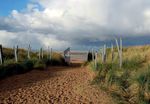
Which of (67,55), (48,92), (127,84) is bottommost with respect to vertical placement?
(48,92)

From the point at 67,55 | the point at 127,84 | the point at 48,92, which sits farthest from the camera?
the point at 67,55

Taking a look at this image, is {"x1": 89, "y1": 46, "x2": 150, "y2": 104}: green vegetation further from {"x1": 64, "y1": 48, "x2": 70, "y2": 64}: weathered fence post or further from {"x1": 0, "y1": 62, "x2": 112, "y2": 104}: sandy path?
{"x1": 64, "y1": 48, "x2": 70, "y2": 64}: weathered fence post

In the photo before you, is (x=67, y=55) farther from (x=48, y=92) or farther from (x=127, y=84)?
(x=48, y=92)

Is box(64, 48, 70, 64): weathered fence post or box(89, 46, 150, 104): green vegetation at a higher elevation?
box(64, 48, 70, 64): weathered fence post

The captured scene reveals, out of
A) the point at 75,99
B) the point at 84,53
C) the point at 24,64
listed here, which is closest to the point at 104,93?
the point at 75,99

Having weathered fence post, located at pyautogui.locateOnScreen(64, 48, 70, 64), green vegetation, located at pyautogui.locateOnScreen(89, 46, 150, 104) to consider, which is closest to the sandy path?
green vegetation, located at pyautogui.locateOnScreen(89, 46, 150, 104)

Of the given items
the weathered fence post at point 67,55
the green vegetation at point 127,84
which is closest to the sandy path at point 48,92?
the green vegetation at point 127,84

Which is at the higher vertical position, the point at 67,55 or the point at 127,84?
the point at 67,55

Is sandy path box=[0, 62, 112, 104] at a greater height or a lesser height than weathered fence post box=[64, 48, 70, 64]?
lesser

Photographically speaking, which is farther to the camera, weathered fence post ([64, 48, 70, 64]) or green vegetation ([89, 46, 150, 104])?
weathered fence post ([64, 48, 70, 64])

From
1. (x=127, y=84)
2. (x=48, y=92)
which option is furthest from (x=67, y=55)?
(x=48, y=92)

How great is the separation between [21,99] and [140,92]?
4.16 meters

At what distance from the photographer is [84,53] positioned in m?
38.8

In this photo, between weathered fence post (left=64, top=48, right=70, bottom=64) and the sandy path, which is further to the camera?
weathered fence post (left=64, top=48, right=70, bottom=64)
